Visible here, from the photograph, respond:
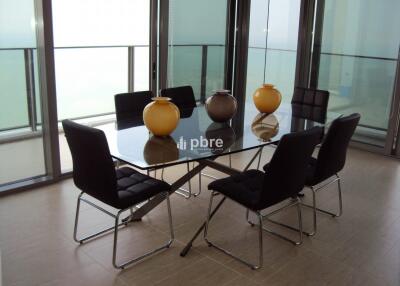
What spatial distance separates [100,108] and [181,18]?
1.95m

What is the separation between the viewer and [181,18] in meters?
4.94

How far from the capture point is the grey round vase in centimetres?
328

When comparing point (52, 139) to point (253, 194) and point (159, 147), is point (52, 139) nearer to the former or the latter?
point (159, 147)

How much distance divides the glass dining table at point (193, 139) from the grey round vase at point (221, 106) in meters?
0.08

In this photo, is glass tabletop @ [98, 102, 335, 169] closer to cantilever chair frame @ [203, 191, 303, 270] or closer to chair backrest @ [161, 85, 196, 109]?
chair backrest @ [161, 85, 196, 109]

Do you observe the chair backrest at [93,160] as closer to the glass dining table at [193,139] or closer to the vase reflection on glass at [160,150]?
the glass dining table at [193,139]

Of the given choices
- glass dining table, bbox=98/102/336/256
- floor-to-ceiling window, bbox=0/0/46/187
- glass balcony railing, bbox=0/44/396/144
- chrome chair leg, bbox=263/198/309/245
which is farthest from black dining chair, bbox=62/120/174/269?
glass balcony railing, bbox=0/44/396/144

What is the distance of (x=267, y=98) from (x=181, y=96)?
0.84m

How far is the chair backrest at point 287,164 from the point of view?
2457 mm

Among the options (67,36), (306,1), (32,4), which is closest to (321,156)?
(32,4)

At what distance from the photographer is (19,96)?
151 inches

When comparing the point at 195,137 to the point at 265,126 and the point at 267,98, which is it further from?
the point at 267,98

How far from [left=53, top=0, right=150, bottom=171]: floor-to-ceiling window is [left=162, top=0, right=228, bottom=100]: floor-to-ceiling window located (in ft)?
1.80

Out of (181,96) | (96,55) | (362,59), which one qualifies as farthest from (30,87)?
(362,59)
